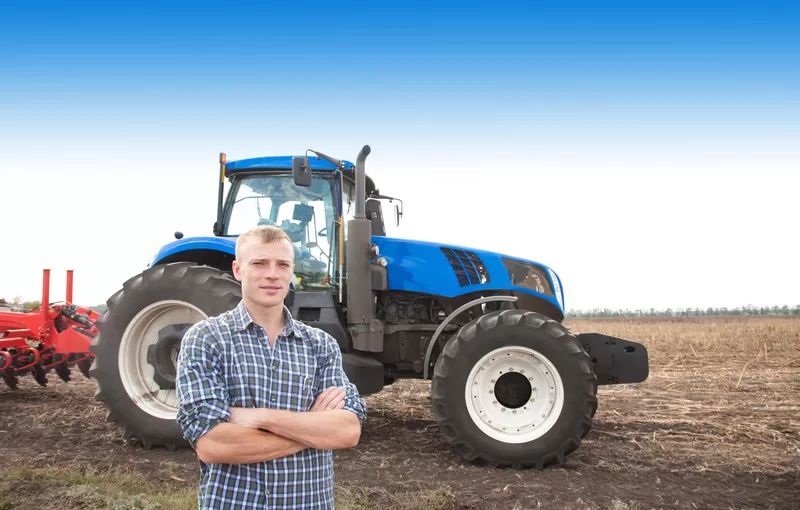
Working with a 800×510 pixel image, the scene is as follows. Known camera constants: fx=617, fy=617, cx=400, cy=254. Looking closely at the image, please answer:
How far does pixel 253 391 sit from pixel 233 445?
0.55 ft

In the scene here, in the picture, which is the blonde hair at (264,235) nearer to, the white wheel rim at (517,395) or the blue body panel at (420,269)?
the white wheel rim at (517,395)

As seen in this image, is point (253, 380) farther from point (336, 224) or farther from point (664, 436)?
point (664, 436)

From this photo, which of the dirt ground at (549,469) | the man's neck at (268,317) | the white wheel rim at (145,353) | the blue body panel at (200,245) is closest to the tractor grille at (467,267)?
the dirt ground at (549,469)

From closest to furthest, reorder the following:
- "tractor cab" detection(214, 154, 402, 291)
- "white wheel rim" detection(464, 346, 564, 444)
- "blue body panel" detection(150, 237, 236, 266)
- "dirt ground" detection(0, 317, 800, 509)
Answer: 1. "dirt ground" detection(0, 317, 800, 509)
2. "white wheel rim" detection(464, 346, 564, 444)
3. "blue body panel" detection(150, 237, 236, 266)
4. "tractor cab" detection(214, 154, 402, 291)

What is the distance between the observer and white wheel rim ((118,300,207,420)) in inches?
196

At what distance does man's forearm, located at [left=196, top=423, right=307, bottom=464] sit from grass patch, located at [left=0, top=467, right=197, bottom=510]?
2143 mm

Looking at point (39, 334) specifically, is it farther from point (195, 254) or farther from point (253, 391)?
point (253, 391)

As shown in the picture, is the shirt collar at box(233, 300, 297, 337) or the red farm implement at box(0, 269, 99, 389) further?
the red farm implement at box(0, 269, 99, 389)

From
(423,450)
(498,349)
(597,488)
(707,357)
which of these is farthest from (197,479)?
(707,357)

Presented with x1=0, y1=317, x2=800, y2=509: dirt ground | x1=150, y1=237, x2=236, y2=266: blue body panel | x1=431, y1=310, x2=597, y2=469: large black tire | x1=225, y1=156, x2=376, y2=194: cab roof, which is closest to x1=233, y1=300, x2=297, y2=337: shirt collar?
x1=0, y1=317, x2=800, y2=509: dirt ground

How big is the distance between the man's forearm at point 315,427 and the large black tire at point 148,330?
10.7ft

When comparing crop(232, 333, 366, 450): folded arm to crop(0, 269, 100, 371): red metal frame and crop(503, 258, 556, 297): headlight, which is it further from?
crop(0, 269, 100, 371): red metal frame

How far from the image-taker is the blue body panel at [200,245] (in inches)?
202

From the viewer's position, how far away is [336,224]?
545cm
